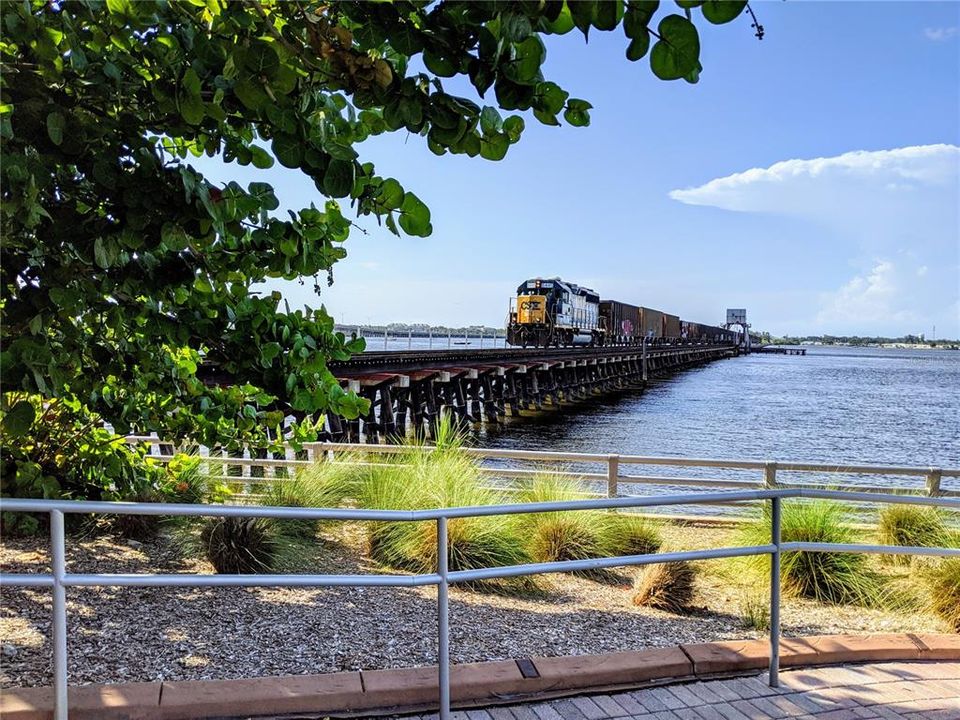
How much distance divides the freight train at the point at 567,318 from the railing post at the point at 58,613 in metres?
43.9

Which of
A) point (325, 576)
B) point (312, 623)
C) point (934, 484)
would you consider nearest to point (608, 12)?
point (325, 576)

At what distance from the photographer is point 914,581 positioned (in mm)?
6012

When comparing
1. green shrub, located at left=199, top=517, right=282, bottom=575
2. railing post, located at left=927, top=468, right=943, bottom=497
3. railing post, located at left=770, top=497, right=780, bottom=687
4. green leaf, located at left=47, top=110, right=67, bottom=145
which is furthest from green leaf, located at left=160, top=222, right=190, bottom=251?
railing post, located at left=927, top=468, right=943, bottom=497

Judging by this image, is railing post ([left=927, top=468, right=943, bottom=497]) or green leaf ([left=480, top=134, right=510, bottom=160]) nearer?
green leaf ([left=480, top=134, right=510, bottom=160])

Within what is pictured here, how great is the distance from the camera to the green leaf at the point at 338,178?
2.64m

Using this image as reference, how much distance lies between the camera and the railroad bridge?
21391 mm

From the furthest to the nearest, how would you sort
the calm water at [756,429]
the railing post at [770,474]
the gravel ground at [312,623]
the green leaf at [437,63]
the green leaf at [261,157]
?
the calm water at [756,429] < the railing post at [770,474] < the gravel ground at [312,623] < the green leaf at [261,157] < the green leaf at [437,63]

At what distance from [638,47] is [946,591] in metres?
5.34

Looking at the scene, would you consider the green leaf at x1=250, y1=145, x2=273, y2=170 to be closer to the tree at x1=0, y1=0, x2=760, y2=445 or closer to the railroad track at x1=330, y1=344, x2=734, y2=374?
the tree at x1=0, y1=0, x2=760, y2=445

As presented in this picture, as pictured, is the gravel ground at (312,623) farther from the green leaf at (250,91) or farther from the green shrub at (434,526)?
the green leaf at (250,91)

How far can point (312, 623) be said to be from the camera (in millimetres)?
4879

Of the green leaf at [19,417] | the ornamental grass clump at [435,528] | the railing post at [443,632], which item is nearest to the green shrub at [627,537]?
the ornamental grass clump at [435,528]

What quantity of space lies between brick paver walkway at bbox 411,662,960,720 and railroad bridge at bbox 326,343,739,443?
38.2ft

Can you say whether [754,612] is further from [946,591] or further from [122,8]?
[122,8]
